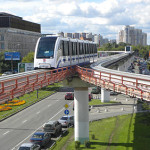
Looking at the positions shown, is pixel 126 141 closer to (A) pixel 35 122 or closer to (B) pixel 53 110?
(A) pixel 35 122

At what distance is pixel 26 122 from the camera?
34.0 metres

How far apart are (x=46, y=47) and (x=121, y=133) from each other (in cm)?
1233

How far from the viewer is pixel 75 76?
28.1m

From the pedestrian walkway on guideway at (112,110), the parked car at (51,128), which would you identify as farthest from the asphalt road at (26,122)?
the pedestrian walkway on guideway at (112,110)

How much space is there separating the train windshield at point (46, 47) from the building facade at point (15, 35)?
76.8 meters

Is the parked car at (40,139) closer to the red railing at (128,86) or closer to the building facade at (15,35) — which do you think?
the red railing at (128,86)

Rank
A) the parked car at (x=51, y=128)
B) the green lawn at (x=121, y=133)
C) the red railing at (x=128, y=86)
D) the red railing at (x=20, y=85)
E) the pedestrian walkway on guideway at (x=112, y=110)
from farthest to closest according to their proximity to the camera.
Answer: the pedestrian walkway on guideway at (x=112, y=110)
the parked car at (x=51, y=128)
the green lawn at (x=121, y=133)
the red railing at (x=128, y=86)
the red railing at (x=20, y=85)

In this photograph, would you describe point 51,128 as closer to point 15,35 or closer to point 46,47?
point 46,47

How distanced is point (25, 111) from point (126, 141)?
60.6ft

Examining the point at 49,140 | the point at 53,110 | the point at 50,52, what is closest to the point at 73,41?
the point at 50,52

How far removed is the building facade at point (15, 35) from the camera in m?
102

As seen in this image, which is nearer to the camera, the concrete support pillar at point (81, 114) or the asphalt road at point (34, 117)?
the asphalt road at point (34, 117)

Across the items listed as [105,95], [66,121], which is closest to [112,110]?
[105,95]

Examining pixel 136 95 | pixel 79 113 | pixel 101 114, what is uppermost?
pixel 136 95
